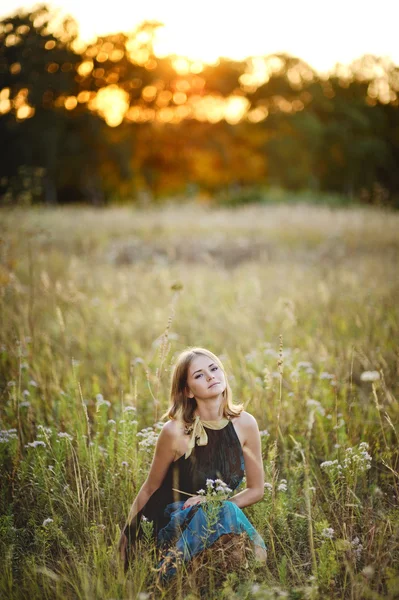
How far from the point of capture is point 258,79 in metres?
36.8

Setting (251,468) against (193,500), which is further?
(251,468)

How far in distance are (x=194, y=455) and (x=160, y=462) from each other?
15 centimetres

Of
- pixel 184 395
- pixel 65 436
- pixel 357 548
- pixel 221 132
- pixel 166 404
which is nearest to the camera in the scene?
pixel 357 548

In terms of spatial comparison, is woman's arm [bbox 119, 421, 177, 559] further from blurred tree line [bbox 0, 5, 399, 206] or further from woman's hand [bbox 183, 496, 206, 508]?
blurred tree line [bbox 0, 5, 399, 206]

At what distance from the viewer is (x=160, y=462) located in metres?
2.17

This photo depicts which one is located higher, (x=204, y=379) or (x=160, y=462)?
(x=204, y=379)

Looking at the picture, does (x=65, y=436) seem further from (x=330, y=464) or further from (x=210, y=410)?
(x=330, y=464)

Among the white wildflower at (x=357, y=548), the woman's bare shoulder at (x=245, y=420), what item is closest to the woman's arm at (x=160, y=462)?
the woman's bare shoulder at (x=245, y=420)

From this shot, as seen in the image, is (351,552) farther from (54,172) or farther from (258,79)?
(258,79)

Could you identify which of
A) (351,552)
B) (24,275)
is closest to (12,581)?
(351,552)

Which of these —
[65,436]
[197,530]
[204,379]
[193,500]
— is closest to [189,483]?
[193,500]

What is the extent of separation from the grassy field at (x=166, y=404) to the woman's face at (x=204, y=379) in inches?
11.3

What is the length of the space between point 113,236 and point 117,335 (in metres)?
6.40

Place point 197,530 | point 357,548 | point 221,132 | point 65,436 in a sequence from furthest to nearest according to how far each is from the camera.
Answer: point 221,132
point 65,436
point 357,548
point 197,530
